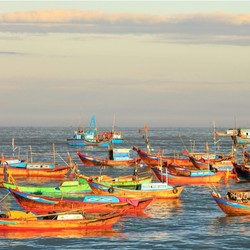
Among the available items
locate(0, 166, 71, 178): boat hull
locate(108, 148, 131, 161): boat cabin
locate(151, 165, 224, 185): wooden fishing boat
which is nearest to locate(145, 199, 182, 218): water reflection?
locate(151, 165, 224, 185): wooden fishing boat

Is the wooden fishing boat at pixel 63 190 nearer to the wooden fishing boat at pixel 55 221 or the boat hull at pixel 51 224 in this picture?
the wooden fishing boat at pixel 55 221

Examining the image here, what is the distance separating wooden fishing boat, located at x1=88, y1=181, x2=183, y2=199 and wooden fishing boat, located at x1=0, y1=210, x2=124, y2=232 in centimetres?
1414

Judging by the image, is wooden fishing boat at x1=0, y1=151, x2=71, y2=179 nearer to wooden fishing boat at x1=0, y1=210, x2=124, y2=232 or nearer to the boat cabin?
the boat cabin

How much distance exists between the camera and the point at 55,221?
55.3m

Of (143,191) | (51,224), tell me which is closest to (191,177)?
(143,191)

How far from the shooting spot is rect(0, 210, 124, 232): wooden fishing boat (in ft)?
180

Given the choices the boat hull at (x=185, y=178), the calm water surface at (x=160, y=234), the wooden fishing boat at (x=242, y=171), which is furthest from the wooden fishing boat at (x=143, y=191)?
the wooden fishing boat at (x=242, y=171)

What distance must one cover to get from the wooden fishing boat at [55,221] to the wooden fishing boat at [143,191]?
46.4 ft

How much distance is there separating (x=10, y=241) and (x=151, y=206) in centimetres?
1972

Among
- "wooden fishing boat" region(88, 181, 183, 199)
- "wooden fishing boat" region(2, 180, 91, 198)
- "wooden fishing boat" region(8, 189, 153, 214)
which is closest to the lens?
"wooden fishing boat" region(8, 189, 153, 214)

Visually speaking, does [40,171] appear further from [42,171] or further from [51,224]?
[51,224]

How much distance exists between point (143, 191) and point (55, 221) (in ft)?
58.7

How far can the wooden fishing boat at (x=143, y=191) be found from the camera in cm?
7138

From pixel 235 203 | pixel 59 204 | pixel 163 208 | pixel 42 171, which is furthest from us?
pixel 42 171
